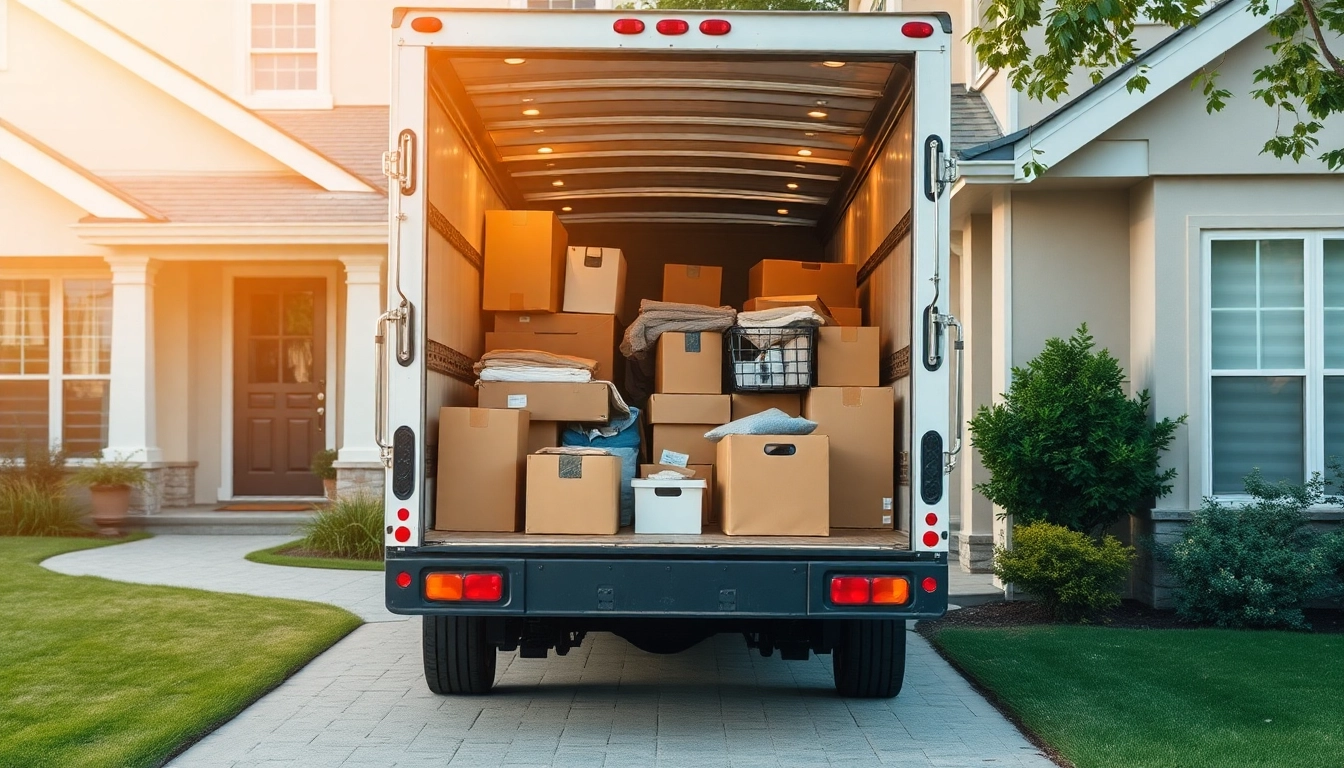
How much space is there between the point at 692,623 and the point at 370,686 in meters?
1.78

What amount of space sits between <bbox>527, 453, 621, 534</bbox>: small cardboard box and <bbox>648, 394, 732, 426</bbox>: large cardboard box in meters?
0.73

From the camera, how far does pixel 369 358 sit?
11.8 m

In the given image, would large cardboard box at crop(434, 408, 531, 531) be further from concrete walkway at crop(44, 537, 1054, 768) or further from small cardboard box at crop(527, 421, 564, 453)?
concrete walkway at crop(44, 537, 1054, 768)

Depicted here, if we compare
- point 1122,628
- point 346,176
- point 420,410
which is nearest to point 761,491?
point 420,410

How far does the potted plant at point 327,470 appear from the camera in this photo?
39.6ft

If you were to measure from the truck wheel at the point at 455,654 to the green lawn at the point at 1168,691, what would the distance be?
2.30 meters

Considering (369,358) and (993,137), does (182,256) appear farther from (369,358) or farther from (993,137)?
(993,137)

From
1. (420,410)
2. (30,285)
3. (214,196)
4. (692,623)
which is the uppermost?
(214,196)

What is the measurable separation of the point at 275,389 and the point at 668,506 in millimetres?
8843

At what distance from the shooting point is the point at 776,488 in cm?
499

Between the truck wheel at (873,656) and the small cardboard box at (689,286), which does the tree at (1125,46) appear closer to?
the small cardboard box at (689,286)

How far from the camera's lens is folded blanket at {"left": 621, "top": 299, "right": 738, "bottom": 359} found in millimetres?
6004

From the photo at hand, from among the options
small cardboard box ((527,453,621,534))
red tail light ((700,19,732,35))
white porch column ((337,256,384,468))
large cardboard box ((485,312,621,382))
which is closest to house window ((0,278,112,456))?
white porch column ((337,256,384,468))

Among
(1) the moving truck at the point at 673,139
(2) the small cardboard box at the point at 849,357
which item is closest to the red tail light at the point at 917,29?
(1) the moving truck at the point at 673,139
